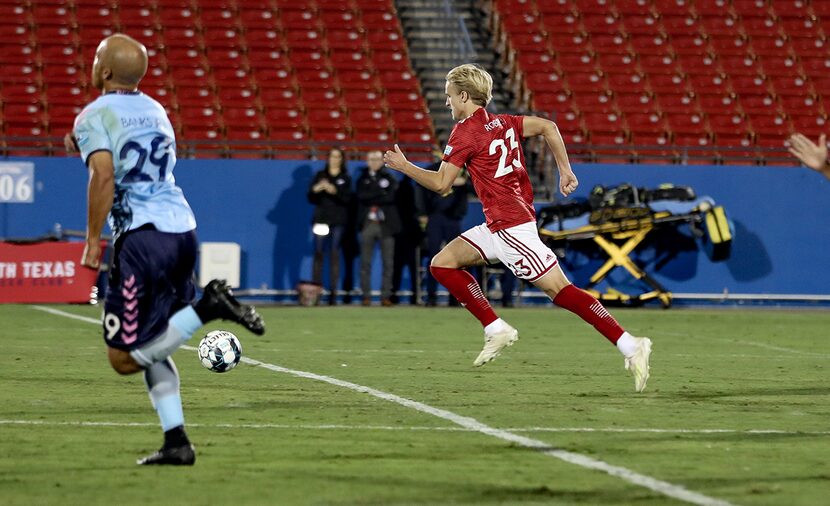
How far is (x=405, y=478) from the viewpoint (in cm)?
596

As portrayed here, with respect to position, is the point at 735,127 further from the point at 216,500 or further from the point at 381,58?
the point at 216,500

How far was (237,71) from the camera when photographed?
969 inches

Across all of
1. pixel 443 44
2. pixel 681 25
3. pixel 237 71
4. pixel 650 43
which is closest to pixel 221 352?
pixel 237 71

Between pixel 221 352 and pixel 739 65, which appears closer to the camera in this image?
pixel 221 352

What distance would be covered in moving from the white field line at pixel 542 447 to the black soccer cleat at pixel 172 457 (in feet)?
5.30

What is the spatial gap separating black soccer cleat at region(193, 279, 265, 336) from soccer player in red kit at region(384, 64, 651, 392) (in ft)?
10.4

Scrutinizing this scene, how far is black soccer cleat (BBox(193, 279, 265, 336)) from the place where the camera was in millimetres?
6469

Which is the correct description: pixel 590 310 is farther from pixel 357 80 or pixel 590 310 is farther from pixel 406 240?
pixel 357 80

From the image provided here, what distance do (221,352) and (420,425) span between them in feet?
7.02

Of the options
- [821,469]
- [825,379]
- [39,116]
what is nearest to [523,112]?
[39,116]

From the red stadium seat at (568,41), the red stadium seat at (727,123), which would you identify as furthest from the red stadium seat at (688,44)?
the red stadium seat at (727,123)

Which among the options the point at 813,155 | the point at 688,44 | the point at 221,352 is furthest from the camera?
the point at 688,44

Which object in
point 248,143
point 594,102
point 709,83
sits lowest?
point 248,143

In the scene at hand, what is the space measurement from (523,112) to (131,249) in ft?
58.5
